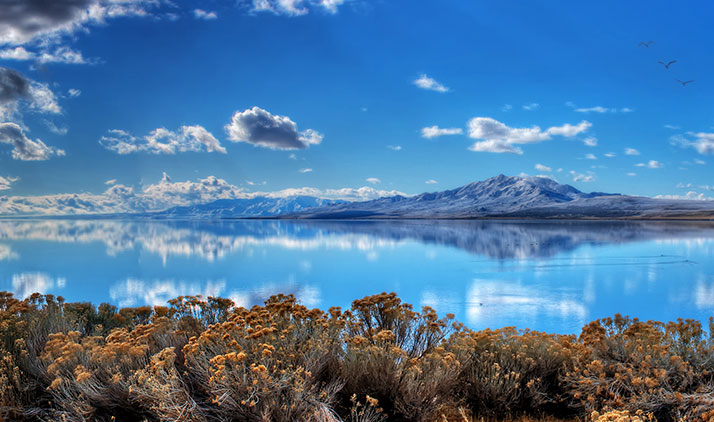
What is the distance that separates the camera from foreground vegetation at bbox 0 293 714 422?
3395 mm

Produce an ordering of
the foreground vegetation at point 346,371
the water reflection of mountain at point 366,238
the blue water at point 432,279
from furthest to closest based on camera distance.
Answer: the water reflection of mountain at point 366,238, the blue water at point 432,279, the foreground vegetation at point 346,371

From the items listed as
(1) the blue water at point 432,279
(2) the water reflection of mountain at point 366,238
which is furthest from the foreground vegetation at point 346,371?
(2) the water reflection of mountain at point 366,238

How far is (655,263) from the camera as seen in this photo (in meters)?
21.7

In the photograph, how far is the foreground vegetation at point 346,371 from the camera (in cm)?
339

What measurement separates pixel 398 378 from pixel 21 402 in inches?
142

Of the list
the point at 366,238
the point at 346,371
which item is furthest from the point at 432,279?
the point at 366,238

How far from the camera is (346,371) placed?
13.1 feet

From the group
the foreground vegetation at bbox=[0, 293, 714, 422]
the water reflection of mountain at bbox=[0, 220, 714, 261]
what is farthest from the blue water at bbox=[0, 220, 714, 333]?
the foreground vegetation at bbox=[0, 293, 714, 422]

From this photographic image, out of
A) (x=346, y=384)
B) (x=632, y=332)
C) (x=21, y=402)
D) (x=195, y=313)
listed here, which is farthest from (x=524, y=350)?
(x=21, y=402)

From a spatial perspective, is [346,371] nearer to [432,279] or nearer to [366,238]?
[432,279]

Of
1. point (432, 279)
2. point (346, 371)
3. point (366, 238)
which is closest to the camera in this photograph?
point (346, 371)

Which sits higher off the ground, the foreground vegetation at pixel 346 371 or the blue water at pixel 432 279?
the foreground vegetation at pixel 346 371

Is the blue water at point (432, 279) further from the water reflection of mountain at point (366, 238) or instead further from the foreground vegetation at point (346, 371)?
the foreground vegetation at point (346, 371)

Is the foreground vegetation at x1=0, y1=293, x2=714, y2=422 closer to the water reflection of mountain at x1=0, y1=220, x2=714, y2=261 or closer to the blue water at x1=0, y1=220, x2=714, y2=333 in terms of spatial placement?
the blue water at x1=0, y1=220, x2=714, y2=333
